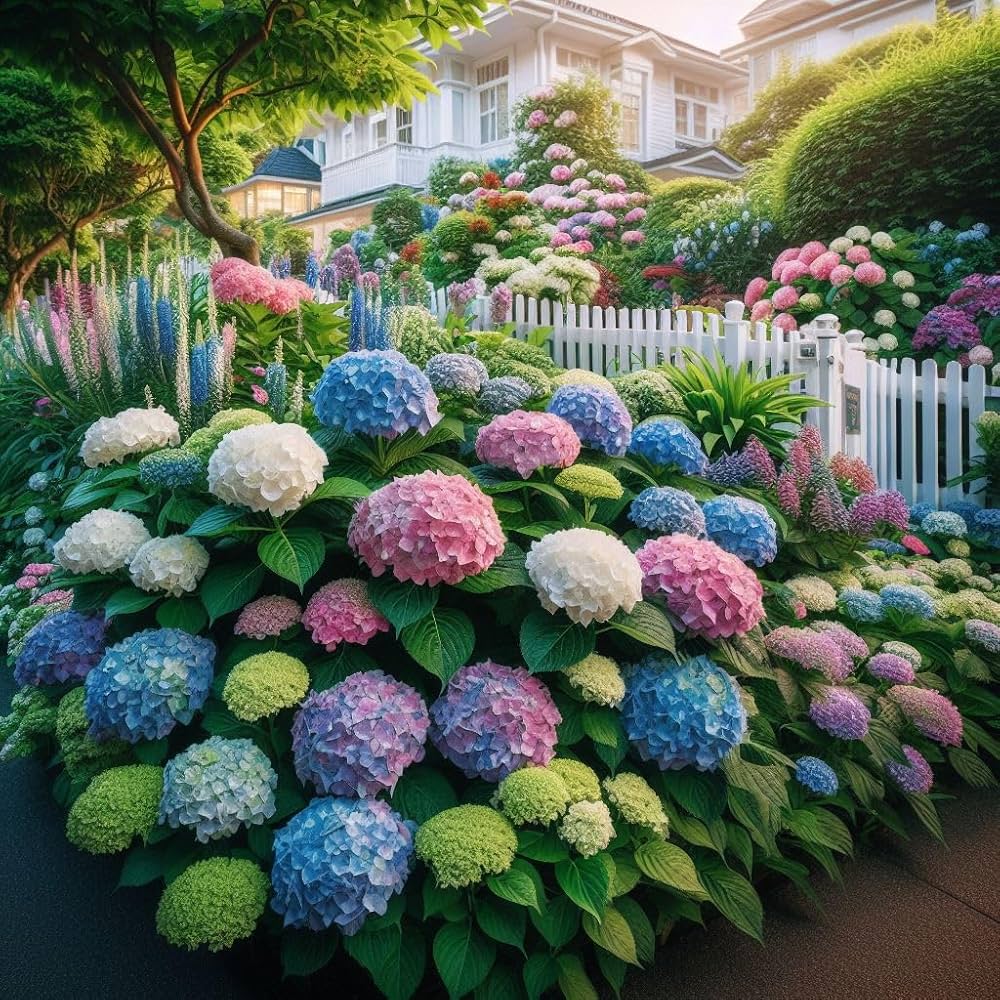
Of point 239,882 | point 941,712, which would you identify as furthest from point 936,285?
point 239,882

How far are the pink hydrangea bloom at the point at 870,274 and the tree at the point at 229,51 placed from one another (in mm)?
3896

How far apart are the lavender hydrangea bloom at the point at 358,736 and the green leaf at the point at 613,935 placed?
0.48 m

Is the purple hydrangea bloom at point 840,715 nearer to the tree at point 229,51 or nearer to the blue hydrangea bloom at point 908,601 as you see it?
the blue hydrangea bloom at point 908,601

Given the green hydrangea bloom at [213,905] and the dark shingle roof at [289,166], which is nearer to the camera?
the green hydrangea bloom at [213,905]

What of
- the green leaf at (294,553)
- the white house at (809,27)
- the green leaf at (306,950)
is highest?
the white house at (809,27)

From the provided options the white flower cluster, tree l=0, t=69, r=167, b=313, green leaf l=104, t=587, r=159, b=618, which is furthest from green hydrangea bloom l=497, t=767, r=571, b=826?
tree l=0, t=69, r=167, b=313

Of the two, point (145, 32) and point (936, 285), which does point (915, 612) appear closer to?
point (145, 32)

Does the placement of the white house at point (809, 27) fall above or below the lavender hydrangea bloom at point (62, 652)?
above

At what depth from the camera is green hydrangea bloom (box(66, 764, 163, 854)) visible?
5.78 feet

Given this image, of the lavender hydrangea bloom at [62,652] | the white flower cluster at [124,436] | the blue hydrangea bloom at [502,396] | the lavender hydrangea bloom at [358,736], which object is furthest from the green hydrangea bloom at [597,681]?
the white flower cluster at [124,436]

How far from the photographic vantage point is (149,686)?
1.88 meters

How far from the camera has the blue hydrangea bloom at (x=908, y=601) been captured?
9.16ft

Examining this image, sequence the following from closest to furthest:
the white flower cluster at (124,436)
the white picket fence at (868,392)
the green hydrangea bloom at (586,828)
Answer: the green hydrangea bloom at (586,828)
the white flower cluster at (124,436)
the white picket fence at (868,392)

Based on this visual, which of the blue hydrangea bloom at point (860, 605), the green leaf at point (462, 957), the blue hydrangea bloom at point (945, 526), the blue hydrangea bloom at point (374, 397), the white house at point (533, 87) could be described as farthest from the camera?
the white house at point (533, 87)
